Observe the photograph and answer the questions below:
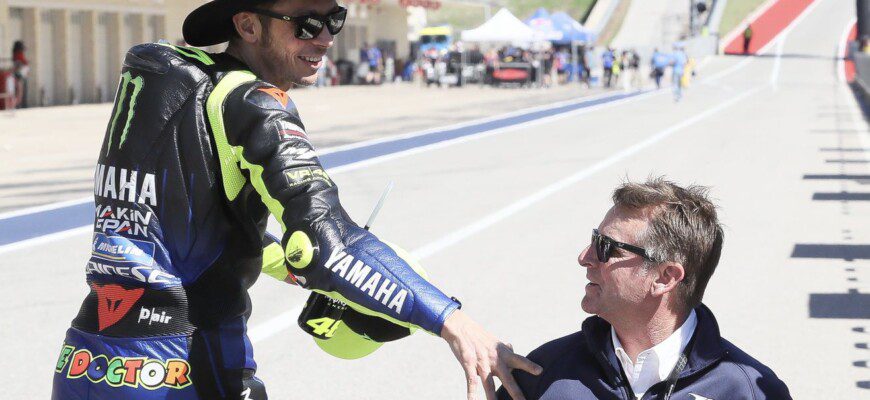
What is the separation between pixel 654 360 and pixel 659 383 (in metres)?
0.07

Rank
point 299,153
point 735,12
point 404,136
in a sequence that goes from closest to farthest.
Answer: point 299,153
point 404,136
point 735,12

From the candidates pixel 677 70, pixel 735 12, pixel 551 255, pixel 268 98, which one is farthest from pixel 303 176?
pixel 735 12

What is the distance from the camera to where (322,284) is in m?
2.59

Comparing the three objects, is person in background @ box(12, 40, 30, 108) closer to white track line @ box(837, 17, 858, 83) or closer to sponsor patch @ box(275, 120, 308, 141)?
sponsor patch @ box(275, 120, 308, 141)

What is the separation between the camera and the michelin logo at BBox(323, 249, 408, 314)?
2.55 meters

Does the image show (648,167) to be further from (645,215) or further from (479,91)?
(479,91)

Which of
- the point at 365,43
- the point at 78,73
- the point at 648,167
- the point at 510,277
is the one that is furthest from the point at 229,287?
the point at 365,43

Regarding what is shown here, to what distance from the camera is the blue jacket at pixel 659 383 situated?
2.88 metres

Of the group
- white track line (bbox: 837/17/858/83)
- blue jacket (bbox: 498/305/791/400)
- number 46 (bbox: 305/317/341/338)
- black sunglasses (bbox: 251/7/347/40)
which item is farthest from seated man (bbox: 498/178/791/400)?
white track line (bbox: 837/17/858/83)

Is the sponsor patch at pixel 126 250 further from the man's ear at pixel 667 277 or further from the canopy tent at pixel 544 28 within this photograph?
the canopy tent at pixel 544 28

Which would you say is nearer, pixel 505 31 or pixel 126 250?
pixel 126 250

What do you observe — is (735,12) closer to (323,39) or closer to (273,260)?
(273,260)

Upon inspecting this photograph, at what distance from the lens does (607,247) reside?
297 centimetres

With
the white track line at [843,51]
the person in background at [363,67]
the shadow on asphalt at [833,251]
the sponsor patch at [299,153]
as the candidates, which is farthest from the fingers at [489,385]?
the person in background at [363,67]
